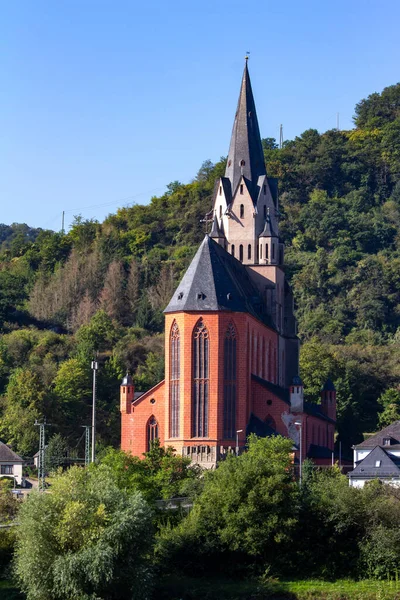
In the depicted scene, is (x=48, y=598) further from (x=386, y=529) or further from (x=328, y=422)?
(x=328, y=422)

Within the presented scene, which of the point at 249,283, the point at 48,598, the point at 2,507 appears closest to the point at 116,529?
the point at 48,598

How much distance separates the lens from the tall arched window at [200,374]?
3465 inches

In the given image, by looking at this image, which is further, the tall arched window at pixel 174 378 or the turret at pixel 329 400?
the turret at pixel 329 400

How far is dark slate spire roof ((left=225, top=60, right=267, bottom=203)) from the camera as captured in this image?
348 feet

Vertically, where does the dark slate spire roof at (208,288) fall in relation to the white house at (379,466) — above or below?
above

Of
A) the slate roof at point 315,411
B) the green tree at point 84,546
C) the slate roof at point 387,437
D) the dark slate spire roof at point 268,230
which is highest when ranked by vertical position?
the dark slate spire roof at point 268,230

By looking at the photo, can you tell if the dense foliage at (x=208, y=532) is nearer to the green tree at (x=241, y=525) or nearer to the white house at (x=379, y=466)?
the green tree at (x=241, y=525)

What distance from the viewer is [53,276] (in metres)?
141

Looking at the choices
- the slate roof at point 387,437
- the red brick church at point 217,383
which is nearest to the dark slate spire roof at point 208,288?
the red brick church at point 217,383

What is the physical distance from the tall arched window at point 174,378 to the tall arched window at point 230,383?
9.25 ft

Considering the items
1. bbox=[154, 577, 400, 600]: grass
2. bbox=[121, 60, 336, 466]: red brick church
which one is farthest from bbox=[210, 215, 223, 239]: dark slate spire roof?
bbox=[154, 577, 400, 600]: grass

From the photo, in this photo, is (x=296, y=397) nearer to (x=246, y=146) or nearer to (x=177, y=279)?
(x=246, y=146)

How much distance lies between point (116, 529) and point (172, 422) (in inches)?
1220

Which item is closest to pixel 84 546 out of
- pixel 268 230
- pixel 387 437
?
pixel 387 437
